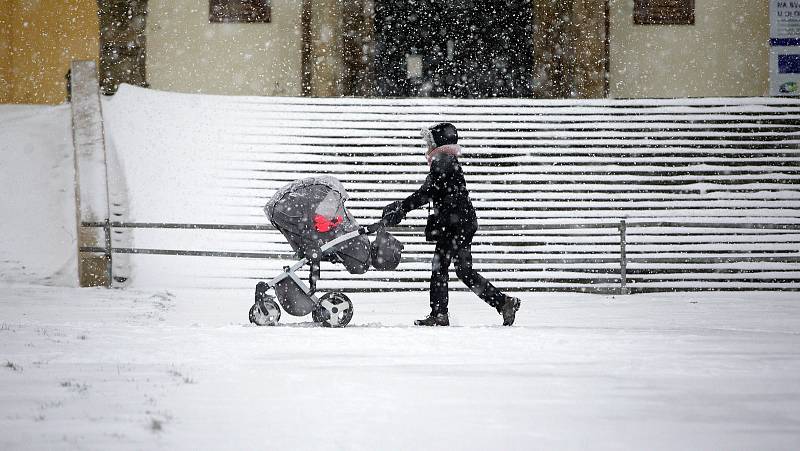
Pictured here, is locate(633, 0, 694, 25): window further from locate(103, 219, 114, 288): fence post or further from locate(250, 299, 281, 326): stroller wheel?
locate(250, 299, 281, 326): stroller wheel

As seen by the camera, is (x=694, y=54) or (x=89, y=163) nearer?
(x=89, y=163)

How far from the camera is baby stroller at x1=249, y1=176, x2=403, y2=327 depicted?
312 inches

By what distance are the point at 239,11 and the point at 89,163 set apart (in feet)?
15.4

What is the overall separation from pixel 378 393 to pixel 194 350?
1762mm

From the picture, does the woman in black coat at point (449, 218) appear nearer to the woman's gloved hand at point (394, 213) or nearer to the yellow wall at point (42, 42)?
the woman's gloved hand at point (394, 213)

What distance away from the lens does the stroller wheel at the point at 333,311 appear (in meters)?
8.12

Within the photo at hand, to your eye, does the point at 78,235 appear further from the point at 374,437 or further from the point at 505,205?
the point at 374,437

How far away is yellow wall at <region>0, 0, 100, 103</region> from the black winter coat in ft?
51.3

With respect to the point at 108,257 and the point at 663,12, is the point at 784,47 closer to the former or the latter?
the point at 663,12

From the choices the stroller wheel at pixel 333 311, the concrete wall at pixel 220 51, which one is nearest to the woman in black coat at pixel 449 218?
the stroller wheel at pixel 333 311

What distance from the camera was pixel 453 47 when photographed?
17.9 meters

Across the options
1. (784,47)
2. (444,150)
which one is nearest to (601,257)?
(444,150)

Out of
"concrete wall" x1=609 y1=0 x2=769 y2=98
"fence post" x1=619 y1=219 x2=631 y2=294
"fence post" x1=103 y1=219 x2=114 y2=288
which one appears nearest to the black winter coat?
"fence post" x1=619 y1=219 x2=631 y2=294

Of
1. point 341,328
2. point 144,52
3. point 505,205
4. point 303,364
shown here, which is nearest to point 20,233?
point 144,52
